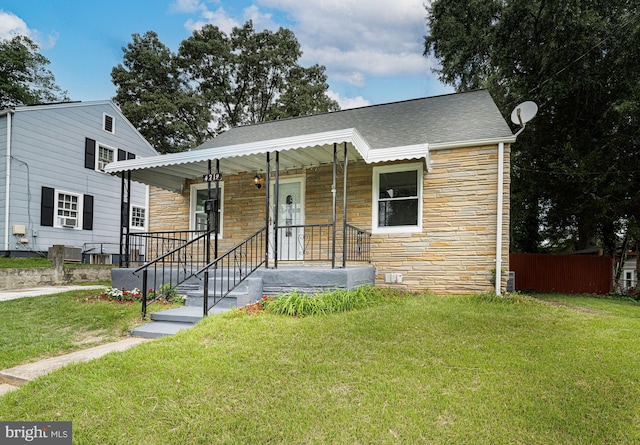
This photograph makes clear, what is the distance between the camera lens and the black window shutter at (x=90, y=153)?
1351 centimetres

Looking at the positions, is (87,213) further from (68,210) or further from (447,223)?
(447,223)

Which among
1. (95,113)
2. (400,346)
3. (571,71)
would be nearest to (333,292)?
(400,346)

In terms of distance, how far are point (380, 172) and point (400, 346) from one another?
4788mm

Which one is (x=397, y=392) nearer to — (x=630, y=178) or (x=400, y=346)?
(x=400, y=346)

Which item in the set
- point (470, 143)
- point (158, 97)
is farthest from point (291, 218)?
point (158, 97)

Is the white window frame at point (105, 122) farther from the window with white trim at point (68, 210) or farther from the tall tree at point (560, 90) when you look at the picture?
the tall tree at point (560, 90)

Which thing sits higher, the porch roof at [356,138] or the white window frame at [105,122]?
the white window frame at [105,122]

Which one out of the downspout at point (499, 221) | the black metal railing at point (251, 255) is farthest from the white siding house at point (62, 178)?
the downspout at point (499, 221)

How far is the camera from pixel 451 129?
7777 mm

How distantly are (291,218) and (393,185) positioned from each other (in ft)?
8.69

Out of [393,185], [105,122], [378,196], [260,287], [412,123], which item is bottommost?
[260,287]

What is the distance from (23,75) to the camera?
18.0 meters

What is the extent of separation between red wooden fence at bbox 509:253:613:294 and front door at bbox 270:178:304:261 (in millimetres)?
8180

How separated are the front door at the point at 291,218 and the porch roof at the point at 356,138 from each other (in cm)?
64
